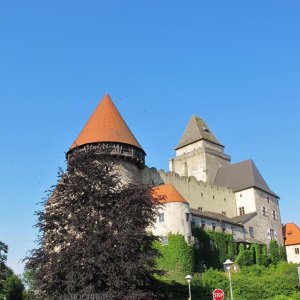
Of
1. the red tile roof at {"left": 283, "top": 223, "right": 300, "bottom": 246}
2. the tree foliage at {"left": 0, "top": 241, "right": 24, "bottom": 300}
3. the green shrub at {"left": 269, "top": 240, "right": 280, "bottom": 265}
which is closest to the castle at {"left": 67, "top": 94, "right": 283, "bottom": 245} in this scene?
the green shrub at {"left": 269, "top": 240, "right": 280, "bottom": 265}

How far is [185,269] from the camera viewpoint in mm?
41719

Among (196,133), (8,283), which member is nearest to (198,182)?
(196,133)

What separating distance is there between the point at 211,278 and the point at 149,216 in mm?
11933

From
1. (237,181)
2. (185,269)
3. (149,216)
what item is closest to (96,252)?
(149,216)

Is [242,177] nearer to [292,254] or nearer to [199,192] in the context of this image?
[199,192]

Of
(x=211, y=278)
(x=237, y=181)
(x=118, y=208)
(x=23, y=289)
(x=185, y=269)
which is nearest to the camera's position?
(x=118, y=208)

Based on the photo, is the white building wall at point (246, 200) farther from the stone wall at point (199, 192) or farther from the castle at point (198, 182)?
the stone wall at point (199, 192)

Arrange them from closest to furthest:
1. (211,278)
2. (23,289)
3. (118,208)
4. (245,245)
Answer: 1. (118,208)
2. (211,278)
3. (245,245)
4. (23,289)

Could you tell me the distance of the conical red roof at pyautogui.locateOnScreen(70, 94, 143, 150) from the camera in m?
45.6

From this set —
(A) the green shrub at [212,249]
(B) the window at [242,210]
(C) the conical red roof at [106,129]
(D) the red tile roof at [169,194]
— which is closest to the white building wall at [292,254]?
(B) the window at [242,210]

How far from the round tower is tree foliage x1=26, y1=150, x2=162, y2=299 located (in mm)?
15743

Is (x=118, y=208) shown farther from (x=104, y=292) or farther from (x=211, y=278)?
(x=211, y=278)

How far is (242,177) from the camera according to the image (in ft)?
205

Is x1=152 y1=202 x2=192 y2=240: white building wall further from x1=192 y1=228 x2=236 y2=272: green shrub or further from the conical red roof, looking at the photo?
the conical red roof
